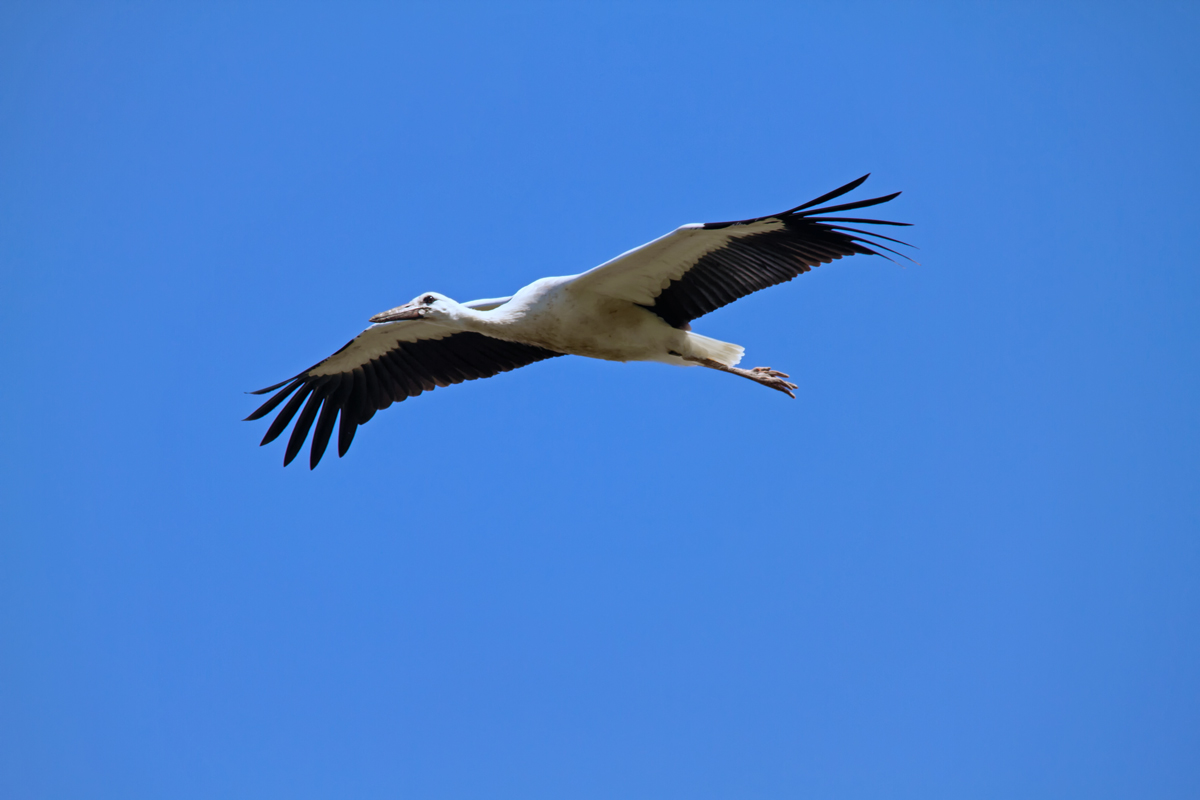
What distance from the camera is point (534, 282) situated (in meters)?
8.38

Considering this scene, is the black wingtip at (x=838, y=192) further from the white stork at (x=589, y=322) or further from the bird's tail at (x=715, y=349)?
the bird's tail at (x=715, y=349)

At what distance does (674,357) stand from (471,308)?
5.62 ft

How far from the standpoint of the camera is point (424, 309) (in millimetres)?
8891

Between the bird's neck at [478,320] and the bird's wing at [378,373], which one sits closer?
the bird's neck at [478,320]

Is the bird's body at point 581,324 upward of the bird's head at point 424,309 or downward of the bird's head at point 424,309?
downward

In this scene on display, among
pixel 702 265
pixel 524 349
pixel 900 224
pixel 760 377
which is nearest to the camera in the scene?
pixel 900 224

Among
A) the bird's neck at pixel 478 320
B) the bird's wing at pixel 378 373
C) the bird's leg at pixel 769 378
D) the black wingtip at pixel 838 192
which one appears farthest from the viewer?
the bird's wing at pixel 378 373

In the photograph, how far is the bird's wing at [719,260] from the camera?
752cm

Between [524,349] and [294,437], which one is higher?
[524,349]

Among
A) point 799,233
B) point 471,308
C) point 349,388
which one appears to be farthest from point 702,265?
point 349,388

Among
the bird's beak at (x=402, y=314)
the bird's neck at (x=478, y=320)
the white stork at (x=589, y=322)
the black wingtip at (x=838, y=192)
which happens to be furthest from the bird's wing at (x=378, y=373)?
the black wingtip at (x=838, y=192)

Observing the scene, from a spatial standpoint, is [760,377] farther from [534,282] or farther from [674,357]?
[534,282]

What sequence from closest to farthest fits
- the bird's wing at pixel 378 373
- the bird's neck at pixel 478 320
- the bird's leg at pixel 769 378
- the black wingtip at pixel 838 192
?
the black wingtip at pixel 838 192 < the bird's neck at pixel 478 320 < the bird's leg at pixel 769 378 < the bird's wing at pixel 378 373

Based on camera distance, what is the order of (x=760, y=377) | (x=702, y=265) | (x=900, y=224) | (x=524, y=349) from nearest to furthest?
(x=900, y=224) < (x=702, y=265) < (x=760, y=377) < (x=524, y=349)
